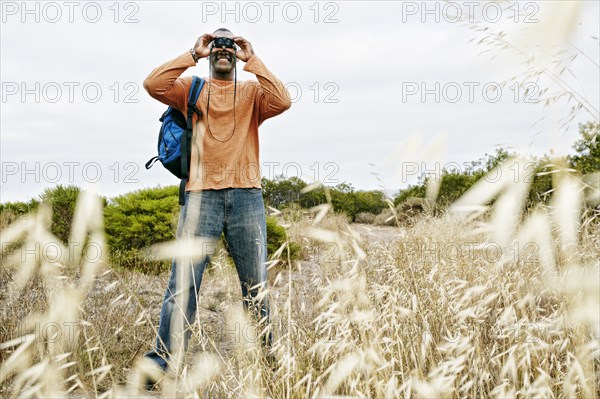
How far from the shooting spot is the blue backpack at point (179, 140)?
327 cm

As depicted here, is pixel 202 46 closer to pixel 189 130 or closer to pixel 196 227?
pixel 189 130

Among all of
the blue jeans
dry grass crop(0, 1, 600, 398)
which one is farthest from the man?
dry grass crop(0, 1, 600, 398)

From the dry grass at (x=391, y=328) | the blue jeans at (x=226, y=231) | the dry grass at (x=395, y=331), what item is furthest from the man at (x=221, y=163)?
the dry grass at (x=395, y=331)

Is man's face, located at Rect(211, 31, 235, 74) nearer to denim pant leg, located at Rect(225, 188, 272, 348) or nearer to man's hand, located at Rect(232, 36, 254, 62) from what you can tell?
man's hand, located at Rect(232, 36, 254, 62)

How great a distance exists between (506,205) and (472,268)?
7.30ft

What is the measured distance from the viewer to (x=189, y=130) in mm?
3281

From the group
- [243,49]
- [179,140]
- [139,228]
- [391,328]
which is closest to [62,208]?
[139,228]

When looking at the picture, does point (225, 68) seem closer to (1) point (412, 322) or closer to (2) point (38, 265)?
(1) point (412, 322)

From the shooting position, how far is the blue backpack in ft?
10.7

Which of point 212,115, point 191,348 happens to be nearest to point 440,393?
point 212,115

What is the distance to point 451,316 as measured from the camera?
2.77 meters

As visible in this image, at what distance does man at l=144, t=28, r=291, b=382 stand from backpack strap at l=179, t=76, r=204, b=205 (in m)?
0.03

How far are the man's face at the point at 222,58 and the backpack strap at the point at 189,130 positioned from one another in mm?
147

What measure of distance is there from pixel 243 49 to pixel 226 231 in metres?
1.12
